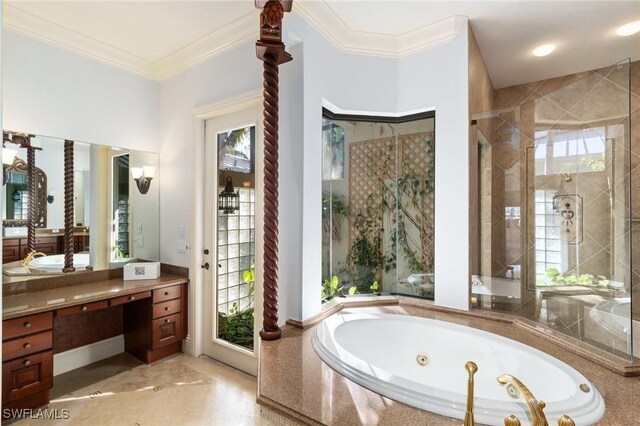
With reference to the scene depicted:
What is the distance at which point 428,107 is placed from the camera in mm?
2564

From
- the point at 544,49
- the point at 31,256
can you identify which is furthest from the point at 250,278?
the point at 544,49

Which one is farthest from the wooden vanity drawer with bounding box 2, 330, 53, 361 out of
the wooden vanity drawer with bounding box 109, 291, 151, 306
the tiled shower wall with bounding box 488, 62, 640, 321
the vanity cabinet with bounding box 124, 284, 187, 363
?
the tiled shower wall with bounding box 488, 62, 640, 321

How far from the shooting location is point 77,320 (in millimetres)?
2822

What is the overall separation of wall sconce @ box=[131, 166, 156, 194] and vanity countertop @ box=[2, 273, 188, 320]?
87 centimetres

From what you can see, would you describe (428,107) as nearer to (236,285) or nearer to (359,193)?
(359,193)

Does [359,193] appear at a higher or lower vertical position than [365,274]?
higher

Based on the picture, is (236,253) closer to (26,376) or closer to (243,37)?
(26,376)

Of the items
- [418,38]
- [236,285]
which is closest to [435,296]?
[236,285]

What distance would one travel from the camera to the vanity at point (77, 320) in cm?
211

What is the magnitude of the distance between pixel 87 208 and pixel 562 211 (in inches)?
147

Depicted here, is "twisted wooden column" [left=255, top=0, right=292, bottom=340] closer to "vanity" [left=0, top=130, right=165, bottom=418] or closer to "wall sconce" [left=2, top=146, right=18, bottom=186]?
"vanity" [left=0, top=130, right=165, bottom=418]

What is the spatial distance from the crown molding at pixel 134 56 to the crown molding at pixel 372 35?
46cm

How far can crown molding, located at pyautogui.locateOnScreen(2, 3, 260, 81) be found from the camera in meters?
2.46

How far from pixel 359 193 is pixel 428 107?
0.87 m
